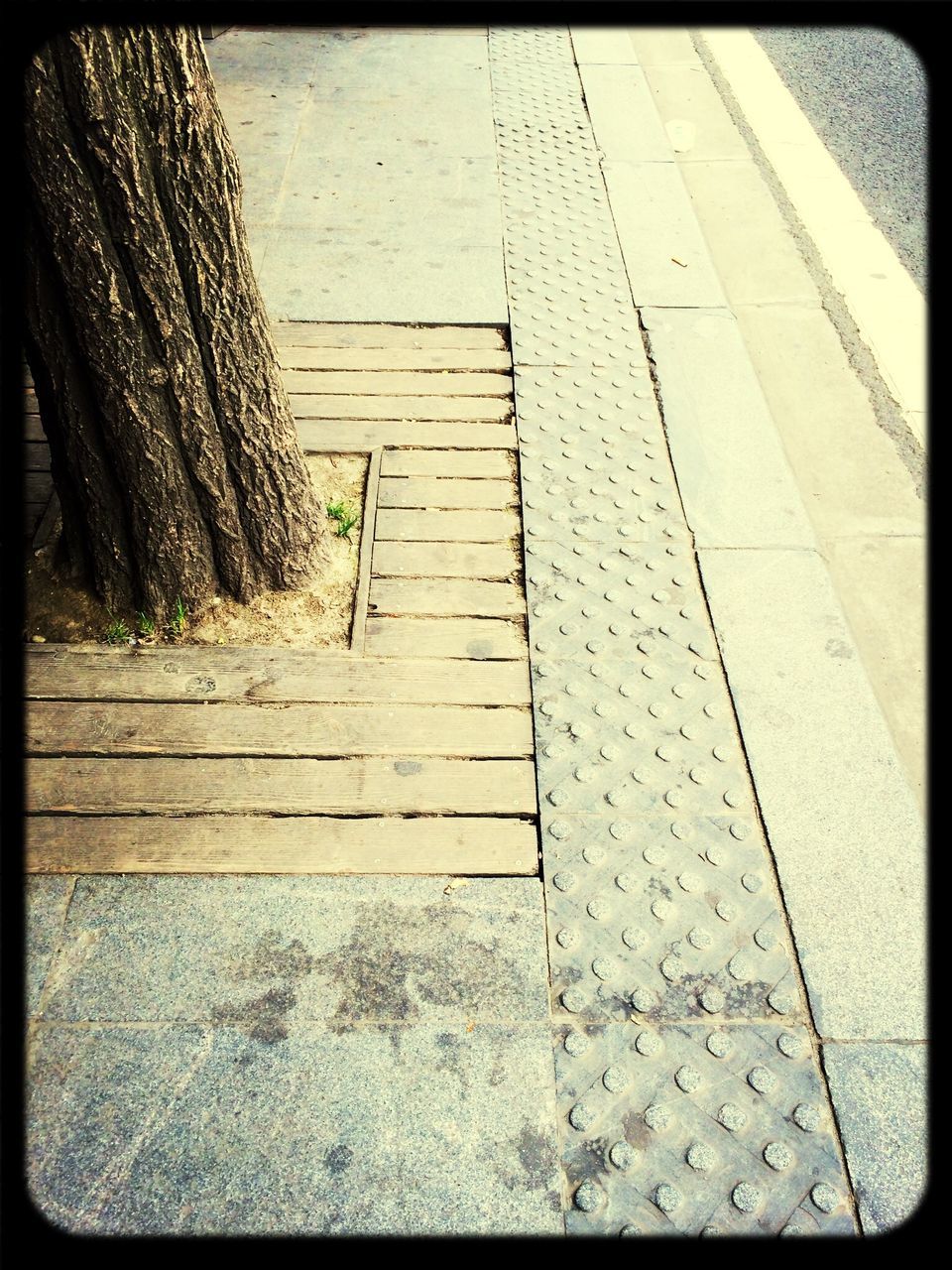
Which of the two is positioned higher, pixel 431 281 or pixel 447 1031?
pixel 431 281

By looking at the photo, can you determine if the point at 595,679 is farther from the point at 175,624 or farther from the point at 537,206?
the point at 537,206

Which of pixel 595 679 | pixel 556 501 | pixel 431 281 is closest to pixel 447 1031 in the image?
pixel 595 679

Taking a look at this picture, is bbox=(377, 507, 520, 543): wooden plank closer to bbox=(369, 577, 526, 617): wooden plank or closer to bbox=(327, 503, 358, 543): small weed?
bbox=(327, 503, 358, 543): small weed

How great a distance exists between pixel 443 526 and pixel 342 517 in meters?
0.34

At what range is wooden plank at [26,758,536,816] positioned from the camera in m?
2.50

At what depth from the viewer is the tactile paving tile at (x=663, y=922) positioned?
2.18 meters

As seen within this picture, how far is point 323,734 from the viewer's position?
266 cm

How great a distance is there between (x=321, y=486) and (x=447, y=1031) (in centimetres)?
195

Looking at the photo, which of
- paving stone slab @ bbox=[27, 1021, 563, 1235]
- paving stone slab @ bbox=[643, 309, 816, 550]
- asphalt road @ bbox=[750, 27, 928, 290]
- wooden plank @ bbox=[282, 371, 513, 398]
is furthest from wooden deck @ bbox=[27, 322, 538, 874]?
asphalt road @ bbox=[750, 27, 928, 290]

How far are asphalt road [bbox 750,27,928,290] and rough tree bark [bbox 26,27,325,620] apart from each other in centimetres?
354

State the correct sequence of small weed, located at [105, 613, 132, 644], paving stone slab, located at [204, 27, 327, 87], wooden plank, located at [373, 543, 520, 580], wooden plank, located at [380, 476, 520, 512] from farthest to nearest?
paving stone slab, located at [204, 27, 327, 87] < wooden plank, located at [380, 476, 520, 512] < wooden plank, located at [373, 543, 520, 580] < small weed, located at [105, 613, 132, 644]

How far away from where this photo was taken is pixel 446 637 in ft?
9.60

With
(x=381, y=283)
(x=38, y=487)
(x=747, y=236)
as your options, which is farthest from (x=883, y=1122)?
(x=747, y=236)

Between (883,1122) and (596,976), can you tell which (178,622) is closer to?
(596,976)
